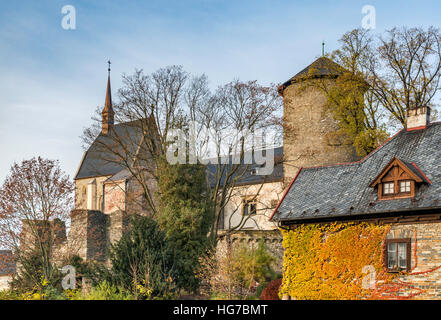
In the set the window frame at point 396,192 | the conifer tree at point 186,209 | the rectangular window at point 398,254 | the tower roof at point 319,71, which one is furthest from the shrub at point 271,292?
the tower roof at point 319,71

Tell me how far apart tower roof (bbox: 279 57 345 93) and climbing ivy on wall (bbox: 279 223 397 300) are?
41.4ft

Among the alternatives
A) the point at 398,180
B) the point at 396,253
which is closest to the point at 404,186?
the point at 398,180

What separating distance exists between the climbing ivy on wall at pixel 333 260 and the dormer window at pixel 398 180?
1.23m

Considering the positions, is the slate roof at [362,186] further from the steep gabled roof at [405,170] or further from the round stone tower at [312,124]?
the round stone tower at [312,124]

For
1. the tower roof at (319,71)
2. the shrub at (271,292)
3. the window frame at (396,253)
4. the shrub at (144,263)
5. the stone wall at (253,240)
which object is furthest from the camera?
the stone wall at (253,240)

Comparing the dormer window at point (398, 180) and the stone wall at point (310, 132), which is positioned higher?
the stone wall at point (310, 132)

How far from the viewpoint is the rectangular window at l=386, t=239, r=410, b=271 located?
17266 millimetres

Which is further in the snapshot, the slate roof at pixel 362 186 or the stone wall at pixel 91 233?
the stone wall at pixel 91 233

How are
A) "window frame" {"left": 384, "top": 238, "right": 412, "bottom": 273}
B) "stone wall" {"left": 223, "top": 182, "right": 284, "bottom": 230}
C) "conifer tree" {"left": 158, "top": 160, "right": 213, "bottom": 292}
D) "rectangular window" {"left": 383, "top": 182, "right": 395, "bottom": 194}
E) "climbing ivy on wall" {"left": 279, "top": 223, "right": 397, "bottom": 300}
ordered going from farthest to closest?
"stone wall" {"left": 223, "top": 182, "right": 284, "bottom": 230} < "conifer tree" {"left": 158, "top": 160, "right": 213, "bottom": 292} < "rectangular window" {"left": 383, "top": 182, "right": 395, "bottom": 194} < "climbing ivy on wall" {"left": 279, "top": 223, "right": 397, "bottom": 300} < "window frame" {"left": 384, "top": 238, "right": 412, "bottom": 273}

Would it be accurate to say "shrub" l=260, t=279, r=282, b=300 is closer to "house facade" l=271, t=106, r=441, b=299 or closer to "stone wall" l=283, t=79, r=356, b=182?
"house facade" l=271, t=106, r=441, b=299

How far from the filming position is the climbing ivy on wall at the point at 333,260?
58.8ft

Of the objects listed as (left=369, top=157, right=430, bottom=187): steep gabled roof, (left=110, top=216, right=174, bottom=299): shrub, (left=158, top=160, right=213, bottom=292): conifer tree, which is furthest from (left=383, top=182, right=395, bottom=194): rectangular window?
(left=158, top=160, right=213, bottom=292): conifer tree

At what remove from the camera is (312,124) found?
99.6ft
